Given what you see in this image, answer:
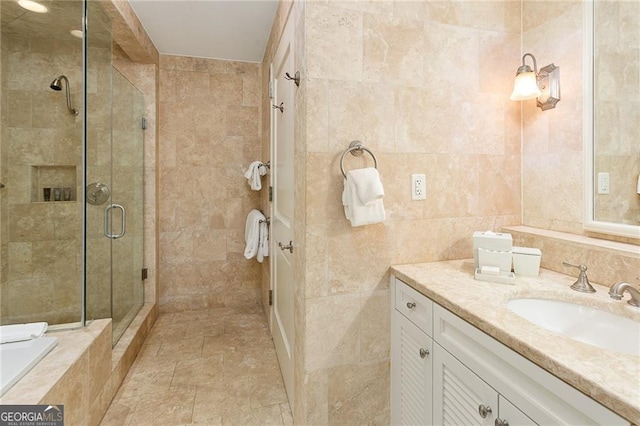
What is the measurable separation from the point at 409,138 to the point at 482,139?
0.42 meters

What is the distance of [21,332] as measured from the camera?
58.0 inches

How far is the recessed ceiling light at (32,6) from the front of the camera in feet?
6.29

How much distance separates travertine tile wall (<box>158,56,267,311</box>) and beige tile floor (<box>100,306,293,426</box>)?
0.45 m

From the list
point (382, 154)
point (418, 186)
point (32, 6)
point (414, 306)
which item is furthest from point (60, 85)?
point (414, 306)

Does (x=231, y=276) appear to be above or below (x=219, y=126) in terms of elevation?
below

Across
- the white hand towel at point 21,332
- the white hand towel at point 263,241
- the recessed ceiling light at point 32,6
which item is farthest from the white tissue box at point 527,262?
the recessed ceiling light at point 32,6

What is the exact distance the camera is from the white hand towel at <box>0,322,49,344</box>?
143cm

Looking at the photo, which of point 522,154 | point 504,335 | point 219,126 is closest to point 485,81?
point 522,154

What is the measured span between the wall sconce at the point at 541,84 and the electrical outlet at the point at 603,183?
0.40 m

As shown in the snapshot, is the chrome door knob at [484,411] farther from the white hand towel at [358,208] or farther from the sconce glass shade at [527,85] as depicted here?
the sconce glass shade at [527,85]

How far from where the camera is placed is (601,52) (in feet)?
4.21

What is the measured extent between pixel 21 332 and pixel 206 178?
72.5 inches

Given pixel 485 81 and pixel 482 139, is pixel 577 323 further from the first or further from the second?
pixel 485 81

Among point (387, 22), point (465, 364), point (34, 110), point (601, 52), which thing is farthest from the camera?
point (34, 110)
